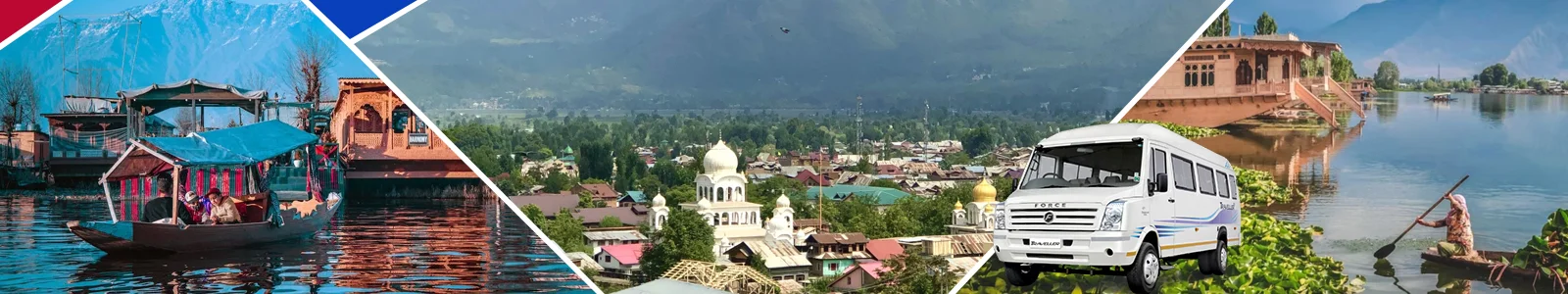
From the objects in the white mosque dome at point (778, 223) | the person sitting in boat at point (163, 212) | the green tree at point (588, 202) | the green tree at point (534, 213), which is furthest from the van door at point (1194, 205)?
the person sitting in boat at point (163, 212)

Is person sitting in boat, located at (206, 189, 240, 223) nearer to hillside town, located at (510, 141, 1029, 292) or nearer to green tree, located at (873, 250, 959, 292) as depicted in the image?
hillside town, located at (510, 141, 1029, 292)

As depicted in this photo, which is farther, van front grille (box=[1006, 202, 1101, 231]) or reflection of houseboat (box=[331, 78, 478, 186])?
reflection of houseboat (box=[331, 78, 478, 186])

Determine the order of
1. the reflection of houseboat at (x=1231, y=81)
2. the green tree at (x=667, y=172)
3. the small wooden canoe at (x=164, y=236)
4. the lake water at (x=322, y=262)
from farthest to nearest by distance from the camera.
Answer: the small wooden canoe at (x=164, y=236) < the green tree at (x=667, y=172) < the lake water at (x=322, y=262) < the reflection of houseboat at (x=1231, y=81)

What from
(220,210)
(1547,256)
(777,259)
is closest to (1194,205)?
(1547,256)

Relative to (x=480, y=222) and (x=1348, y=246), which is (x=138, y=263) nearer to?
(x=480, y=222)

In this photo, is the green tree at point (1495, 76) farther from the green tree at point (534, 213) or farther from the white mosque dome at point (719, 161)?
the green tree at point (534, 213)

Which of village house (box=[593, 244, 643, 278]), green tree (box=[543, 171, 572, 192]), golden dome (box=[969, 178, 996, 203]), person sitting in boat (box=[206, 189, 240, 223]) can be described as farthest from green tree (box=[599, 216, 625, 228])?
person sitting in boat (box=[206, 189, 240, 223])

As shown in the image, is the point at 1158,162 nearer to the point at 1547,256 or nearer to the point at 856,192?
the point at 1547,256
